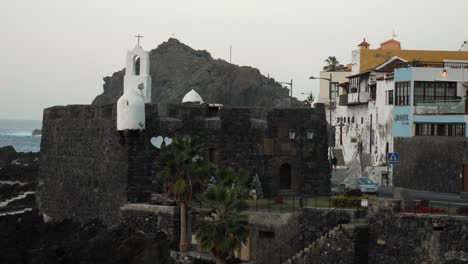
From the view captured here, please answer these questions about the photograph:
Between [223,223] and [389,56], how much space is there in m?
39.3

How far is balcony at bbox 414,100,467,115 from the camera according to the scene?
48.6 meters

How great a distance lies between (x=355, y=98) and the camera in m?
65.6

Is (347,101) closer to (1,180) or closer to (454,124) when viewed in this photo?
(454,124)

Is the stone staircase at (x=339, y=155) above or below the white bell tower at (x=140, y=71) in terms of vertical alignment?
below

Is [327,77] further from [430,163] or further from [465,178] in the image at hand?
[465,178]

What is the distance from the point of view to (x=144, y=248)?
36.8 m

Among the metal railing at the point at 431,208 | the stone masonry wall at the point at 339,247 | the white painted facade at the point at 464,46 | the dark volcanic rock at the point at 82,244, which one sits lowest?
the dark volcanic rock at the point at 82,244

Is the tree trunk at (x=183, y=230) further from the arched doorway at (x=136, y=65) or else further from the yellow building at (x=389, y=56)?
the yellow building at (x=389, y=56)

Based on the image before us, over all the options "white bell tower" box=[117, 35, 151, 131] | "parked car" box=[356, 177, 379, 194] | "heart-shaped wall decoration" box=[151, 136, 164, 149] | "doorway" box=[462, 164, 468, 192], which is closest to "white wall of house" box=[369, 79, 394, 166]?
"doorway" box=[462, 164, 468, 192]

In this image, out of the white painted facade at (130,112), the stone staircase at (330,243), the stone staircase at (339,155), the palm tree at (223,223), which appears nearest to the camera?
the palm tree at (223,223)

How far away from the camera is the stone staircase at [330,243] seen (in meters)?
31.5

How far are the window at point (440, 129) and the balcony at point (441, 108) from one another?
71cm

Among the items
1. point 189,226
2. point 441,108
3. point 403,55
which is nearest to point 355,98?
point 403,55

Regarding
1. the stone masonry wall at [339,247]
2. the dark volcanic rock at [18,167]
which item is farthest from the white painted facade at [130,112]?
the dark volcanic rock at [18,167]
